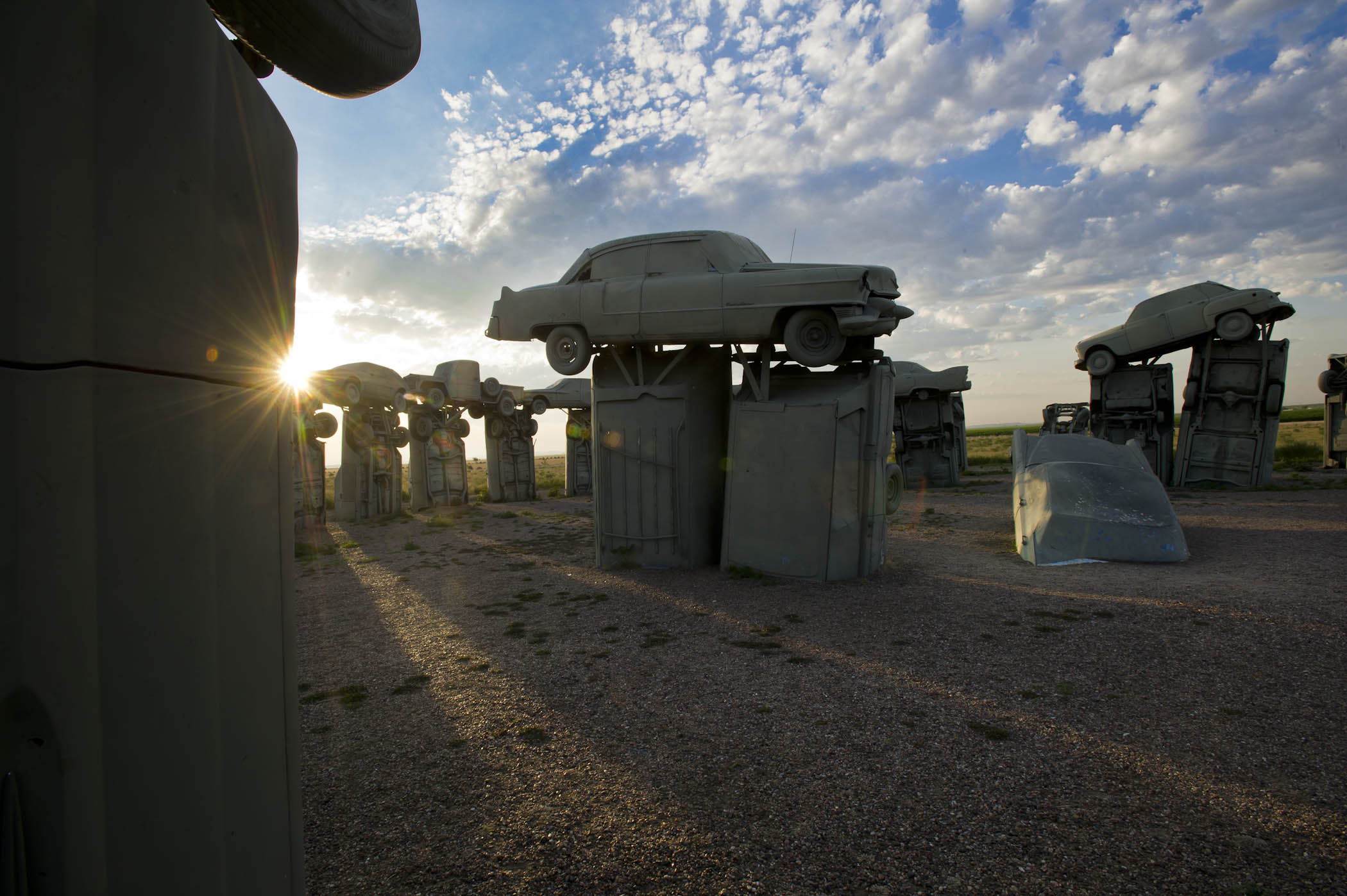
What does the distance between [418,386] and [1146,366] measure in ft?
64.6

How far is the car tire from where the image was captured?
9.14 meters

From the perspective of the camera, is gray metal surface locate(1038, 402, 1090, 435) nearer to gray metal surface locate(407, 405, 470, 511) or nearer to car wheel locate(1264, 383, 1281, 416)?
car wheel locate(1264, 383, 1281, 416)

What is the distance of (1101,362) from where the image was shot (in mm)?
15969

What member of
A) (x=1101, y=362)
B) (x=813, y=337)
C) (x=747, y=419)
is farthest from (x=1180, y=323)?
(x=747, y=419)

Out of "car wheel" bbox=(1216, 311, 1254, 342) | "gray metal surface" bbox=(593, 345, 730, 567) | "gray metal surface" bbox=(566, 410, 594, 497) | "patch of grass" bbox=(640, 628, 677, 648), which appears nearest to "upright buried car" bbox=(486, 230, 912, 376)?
"gray metal surface" bbox=(593, 345, 730, 567)

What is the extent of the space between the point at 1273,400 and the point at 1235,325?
181 centimetres

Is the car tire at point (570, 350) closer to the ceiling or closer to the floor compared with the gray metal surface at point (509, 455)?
closer to the ceiling

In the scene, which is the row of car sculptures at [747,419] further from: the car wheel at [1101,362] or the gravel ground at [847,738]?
the car wheel at [1101,362]

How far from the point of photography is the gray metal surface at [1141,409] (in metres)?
15.8

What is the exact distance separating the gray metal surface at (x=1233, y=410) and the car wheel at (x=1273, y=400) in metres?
0.01

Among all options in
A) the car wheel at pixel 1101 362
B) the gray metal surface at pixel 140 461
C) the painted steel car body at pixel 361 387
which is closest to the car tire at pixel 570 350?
the gray metal surface at pixel 140 461

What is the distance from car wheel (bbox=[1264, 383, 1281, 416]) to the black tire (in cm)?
1843

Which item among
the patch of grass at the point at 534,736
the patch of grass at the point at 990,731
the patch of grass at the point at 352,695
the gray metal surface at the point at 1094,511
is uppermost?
the gray metal surface at the point at 1094,511

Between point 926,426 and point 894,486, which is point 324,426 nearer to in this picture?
point 894,486
